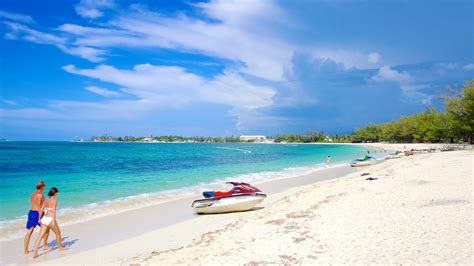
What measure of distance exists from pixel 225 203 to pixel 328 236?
231 inches

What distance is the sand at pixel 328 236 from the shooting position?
21.0 ft

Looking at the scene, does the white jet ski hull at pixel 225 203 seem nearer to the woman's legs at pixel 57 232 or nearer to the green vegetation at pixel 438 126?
the woman's legs at pixel 57 232

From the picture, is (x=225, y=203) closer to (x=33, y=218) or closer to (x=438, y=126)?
(x=33, y=218)

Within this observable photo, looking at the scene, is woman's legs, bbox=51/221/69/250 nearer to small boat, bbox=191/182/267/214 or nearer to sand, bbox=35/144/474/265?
sand, bbox=35/144/474/265

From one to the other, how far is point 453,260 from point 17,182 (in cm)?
2879

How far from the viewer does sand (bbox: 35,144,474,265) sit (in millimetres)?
6395

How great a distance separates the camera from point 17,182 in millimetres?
24125

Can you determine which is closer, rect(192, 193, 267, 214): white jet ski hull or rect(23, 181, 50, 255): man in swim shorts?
rect(23, 181, 50, 255): man in swim shorts

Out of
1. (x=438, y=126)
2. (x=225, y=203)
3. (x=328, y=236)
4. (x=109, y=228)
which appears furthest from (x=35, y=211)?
(x=438, y=126)

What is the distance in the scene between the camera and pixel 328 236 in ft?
25.3

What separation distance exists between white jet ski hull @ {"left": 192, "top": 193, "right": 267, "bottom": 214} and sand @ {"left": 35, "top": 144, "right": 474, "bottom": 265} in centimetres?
79

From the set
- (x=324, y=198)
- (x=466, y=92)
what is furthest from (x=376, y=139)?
(x=324, y=198)

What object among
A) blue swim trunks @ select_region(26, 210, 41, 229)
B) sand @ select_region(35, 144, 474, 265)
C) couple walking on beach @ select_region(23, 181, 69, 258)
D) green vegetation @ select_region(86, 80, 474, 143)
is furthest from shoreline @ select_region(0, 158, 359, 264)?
green vegetation @ select_region(86, 80, 474, 143)

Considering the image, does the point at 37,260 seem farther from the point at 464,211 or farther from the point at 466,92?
the point at 466,92
